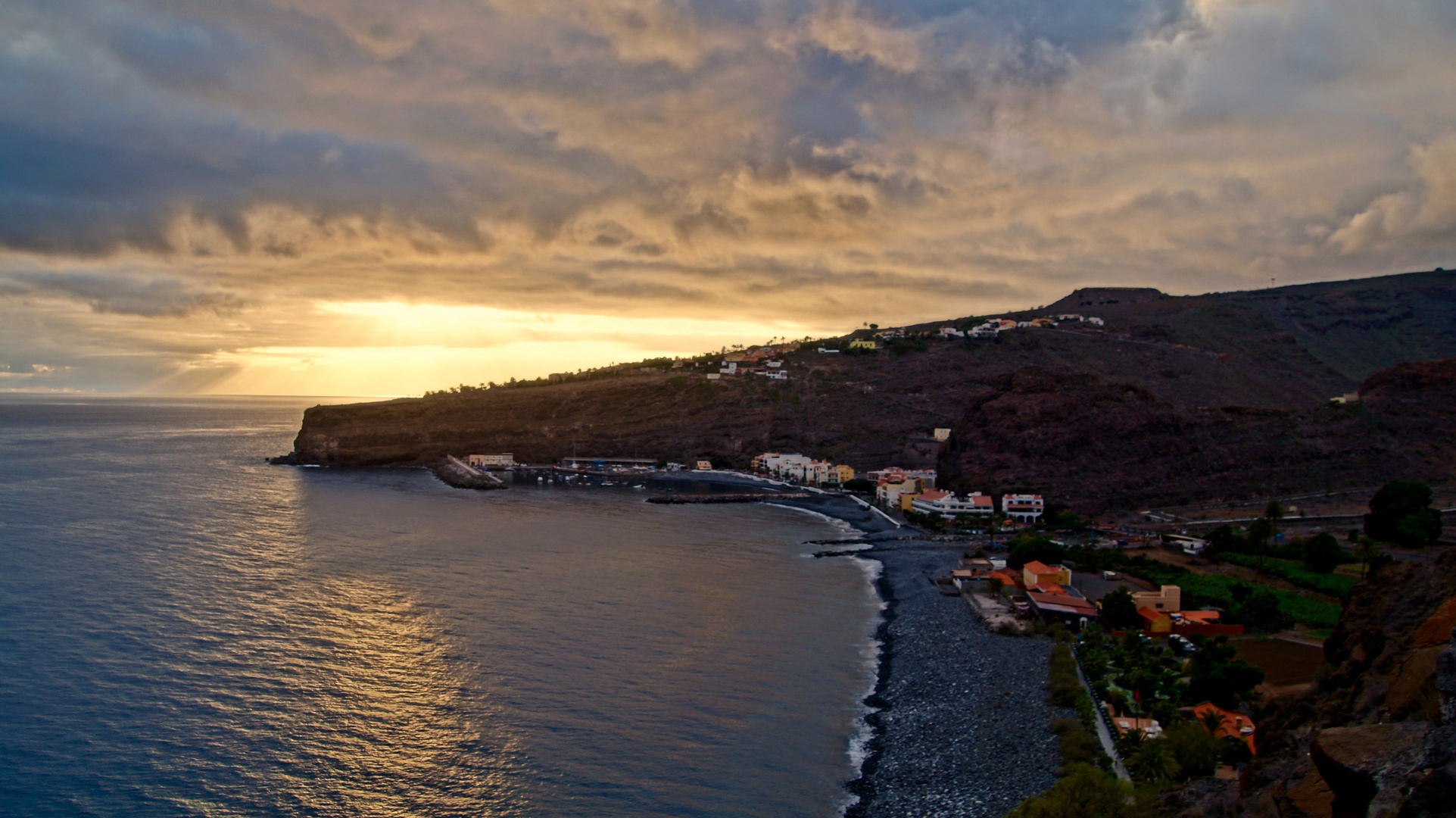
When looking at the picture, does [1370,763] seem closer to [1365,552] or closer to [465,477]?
[1365,552]

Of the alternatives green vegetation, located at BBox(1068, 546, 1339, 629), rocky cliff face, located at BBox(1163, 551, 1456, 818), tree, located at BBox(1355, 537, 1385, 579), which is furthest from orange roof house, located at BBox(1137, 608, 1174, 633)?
rocky cliff face, located at BBox(1163, 551, 1456, 818)

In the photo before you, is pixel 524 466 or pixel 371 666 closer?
pixel 371 666

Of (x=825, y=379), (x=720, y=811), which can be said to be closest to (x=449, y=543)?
(x=720, y=811)

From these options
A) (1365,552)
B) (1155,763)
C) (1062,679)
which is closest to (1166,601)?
(1062,679)

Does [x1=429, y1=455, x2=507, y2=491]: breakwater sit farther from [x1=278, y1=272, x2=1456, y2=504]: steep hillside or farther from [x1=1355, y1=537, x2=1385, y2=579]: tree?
[x1=1355, y1=537, x2=1385, y2=579]: tree

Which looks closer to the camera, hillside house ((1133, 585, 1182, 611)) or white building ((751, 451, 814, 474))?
hillside house ((1133, 585, 1182, 611))

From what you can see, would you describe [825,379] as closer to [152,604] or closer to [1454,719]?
[152,604]

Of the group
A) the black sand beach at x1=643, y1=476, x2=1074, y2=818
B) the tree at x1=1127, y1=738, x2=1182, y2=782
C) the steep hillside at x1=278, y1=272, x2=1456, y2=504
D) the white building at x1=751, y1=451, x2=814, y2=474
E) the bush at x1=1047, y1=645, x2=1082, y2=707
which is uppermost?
the steep hillside at x1=278, y1=272, x2=1456, y2=504
